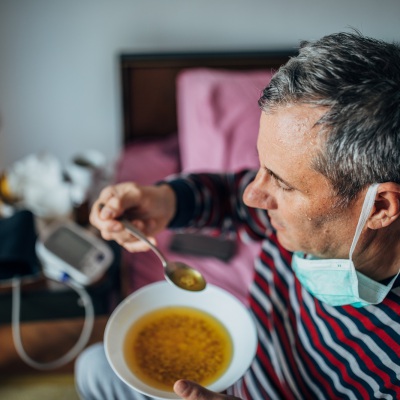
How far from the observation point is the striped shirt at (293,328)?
81cm

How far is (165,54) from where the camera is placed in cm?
167

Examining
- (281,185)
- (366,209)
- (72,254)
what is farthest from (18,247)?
(366,209)

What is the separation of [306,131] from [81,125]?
4.39 ft

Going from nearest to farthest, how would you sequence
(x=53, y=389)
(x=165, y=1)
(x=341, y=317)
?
(x=341, y=317), (x=53, y=389), (x=165, y=1)

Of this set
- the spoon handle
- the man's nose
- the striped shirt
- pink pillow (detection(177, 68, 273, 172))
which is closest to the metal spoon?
the spoon handle

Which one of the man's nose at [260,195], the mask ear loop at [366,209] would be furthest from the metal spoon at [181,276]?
the mask ear loop at [366,209]

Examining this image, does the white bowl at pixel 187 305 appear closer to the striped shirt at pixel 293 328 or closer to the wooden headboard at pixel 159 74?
the striped shirt at pixel 293 328

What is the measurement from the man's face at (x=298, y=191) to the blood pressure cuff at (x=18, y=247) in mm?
702

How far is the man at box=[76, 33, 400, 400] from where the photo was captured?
668mm

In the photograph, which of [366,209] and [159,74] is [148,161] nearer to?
[159,74]

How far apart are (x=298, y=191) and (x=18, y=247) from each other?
0.80 m

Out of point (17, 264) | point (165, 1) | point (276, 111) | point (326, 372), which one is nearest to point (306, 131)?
point (276, 111)

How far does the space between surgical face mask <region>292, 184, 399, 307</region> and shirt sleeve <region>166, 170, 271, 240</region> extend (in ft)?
0.83

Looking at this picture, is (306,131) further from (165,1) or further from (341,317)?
(165,1)
